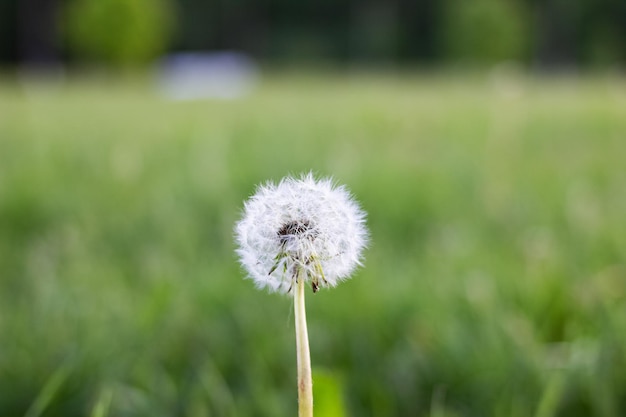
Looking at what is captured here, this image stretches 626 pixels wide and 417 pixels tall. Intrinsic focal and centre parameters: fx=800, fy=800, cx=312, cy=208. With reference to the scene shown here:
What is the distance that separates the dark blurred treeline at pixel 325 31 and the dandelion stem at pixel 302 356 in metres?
38.7

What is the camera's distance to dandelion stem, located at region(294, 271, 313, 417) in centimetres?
65

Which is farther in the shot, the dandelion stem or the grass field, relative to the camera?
the grass field

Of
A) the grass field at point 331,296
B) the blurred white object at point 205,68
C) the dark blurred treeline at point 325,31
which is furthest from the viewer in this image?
the dark blurred treeline at point 325,31

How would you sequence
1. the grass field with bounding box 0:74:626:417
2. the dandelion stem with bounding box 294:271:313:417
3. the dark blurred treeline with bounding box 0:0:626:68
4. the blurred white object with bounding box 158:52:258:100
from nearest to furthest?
the dandelion stem with bounding box 294:271:313:417 < the grass field with bounding box 0:74:626:417 < the blurred white object with bounding box 158:52:258:100 < the dark blurred treeline with bounding box 0:0:626:68

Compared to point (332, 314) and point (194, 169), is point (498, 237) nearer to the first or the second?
point (332, 314)

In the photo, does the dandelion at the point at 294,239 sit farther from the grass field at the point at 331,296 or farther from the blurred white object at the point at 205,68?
the blurred white object at the point at 205,68

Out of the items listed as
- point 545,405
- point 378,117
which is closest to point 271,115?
point 378,117

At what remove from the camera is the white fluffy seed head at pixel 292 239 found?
715 mm

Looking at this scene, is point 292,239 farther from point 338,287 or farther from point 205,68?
point 205,68

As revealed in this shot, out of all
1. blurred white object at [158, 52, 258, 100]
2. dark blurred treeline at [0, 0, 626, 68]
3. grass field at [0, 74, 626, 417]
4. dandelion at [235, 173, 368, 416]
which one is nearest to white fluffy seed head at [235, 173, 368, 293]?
dandelion at [235, 173, 368, 416]

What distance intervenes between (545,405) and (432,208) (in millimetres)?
1673

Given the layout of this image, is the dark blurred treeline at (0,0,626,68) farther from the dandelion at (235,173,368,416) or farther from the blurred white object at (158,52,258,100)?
the dandelion at (235,173,368,416)

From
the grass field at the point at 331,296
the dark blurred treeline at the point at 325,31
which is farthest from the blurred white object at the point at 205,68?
the grass field at the point at 331,296

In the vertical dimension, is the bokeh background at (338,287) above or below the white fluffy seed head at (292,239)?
above
